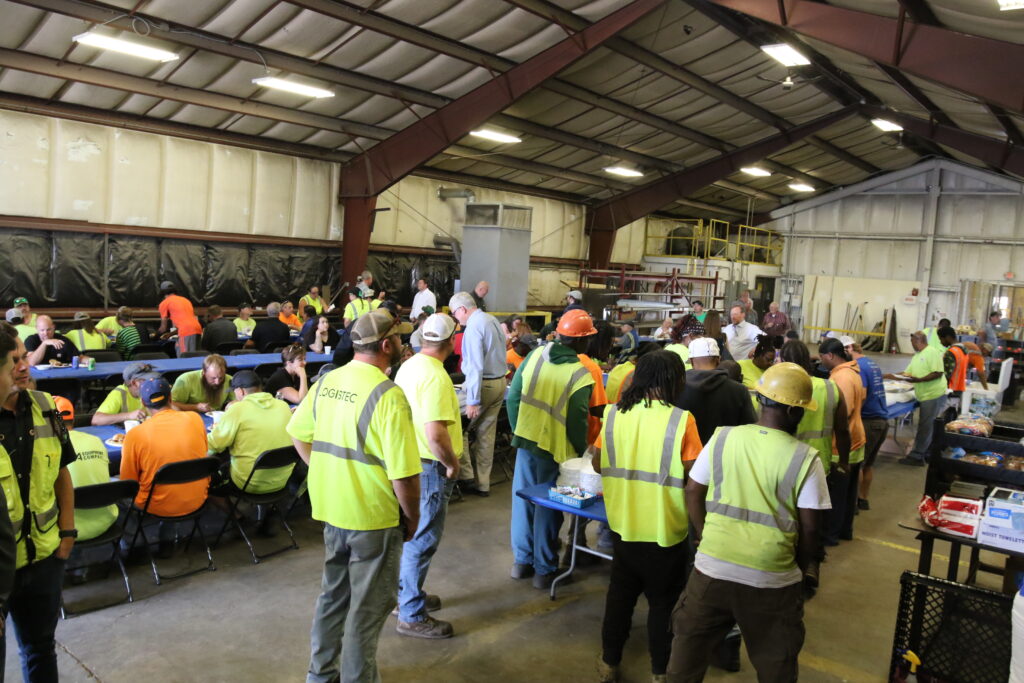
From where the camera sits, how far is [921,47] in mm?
7590

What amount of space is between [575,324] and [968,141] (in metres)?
14.7

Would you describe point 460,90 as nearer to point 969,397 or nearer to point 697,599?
point 969,397

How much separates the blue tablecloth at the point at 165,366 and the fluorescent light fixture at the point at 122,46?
369 cm

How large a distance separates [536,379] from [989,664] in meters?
2.89

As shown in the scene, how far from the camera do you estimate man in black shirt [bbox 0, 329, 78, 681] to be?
2.67 m

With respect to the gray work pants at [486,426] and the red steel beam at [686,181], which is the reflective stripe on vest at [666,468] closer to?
the gray work pants at [486,426]

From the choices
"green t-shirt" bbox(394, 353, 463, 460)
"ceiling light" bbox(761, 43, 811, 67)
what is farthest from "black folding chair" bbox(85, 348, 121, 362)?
"ceiling light" bbox(761, 43, 811, 67)

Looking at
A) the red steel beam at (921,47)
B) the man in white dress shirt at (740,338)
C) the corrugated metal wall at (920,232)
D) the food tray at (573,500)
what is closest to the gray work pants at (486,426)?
the food tray at (573,500)

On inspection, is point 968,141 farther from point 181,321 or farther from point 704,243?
point 181,321

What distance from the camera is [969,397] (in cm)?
1025

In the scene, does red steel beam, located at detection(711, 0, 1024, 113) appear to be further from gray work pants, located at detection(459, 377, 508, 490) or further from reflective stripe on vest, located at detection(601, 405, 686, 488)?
reflective stripe on vest, located at detection(601, 405, 686, 488)

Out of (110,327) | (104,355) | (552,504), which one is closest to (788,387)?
(552,504)

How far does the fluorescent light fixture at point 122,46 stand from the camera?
8.45m

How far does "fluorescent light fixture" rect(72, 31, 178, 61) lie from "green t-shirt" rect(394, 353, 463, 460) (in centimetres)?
707
